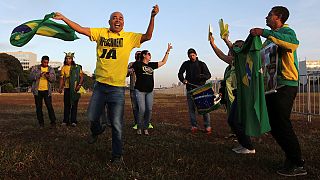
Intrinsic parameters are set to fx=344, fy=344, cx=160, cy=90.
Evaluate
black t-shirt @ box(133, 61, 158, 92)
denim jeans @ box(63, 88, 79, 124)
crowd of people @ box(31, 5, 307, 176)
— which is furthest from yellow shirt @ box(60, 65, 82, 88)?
crowd of people @ box(31, 5, 307, 176)

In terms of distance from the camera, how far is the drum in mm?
8316

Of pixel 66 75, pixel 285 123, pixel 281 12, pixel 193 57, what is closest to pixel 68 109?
pixel 66 75

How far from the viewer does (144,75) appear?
8.20 meters

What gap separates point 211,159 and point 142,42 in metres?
2.05

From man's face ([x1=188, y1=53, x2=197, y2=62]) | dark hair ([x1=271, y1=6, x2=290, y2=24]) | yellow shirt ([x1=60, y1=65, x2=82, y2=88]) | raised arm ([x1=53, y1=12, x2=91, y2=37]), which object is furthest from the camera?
yellow shirt ([x1=60, y1=65, x2=82, y2=88])

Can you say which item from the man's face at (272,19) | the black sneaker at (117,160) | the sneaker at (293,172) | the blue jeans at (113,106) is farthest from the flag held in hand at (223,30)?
the black sneaker at (117,160)

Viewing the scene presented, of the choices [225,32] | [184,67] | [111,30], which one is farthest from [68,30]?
[184,67]

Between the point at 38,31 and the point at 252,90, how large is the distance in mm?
3937

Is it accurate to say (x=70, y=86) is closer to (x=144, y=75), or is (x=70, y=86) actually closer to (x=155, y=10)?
Answer: (x=144, y=75)

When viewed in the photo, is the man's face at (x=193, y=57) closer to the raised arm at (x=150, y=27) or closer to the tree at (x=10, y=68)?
the raised arm at (x=150, y=27)

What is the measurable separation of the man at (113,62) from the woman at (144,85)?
2.90 meters

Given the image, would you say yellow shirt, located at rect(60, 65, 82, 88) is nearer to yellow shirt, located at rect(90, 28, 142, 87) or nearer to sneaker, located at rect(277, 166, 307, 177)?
yellow shirt, located at rect(90, 28, 142, 87)

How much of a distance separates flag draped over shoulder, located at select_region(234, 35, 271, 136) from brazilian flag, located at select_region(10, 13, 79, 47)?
3.18m

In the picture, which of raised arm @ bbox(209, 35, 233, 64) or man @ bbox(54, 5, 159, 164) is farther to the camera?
raised arm @ bbox(209, 35, 233, 64)
